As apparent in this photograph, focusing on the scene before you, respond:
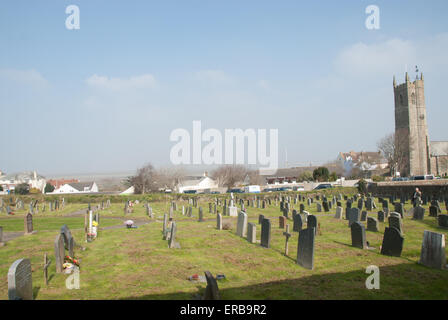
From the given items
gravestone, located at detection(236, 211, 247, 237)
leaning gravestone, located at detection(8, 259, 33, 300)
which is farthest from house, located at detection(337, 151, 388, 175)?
leaning gravestone, located at detection(8, 259, 33, 300)

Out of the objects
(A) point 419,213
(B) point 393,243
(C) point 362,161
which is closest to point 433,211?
(A) point 419,213

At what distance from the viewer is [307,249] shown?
10.9 meters

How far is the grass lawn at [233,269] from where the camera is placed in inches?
333

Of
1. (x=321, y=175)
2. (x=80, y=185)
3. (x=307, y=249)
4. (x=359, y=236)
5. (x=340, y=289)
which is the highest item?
(x=321, y=175)

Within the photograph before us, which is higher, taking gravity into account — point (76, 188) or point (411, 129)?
point (411, 129)

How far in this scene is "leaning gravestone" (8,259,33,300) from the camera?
280 inches

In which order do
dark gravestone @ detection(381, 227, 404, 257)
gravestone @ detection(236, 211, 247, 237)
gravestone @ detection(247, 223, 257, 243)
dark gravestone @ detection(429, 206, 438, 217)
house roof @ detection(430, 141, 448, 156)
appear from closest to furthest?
1. dark gravestone @ detection(381, 227, 404, 257)
2. gravestone @ detection(247, 223, 257, 243)
3. gravestone @ detection(236, 211, 247, 237)
4. dark gravestone @ detection(429, 206, 438, 217)
5. house roof @ detection(430, 141, 448, 156)

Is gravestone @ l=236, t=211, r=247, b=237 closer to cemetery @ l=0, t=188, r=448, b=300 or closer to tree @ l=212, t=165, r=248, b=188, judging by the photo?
cemetery @ l=0, t=188, r=448, b=300

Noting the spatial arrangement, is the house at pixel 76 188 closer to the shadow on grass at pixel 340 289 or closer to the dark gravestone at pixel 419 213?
the dark gravestone at pixel 419 213

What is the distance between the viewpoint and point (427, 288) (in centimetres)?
848

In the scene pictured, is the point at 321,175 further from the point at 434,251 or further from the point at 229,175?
the point at 434,251

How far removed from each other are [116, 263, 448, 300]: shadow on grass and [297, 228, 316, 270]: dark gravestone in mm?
883

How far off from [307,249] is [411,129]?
8070 centimetres

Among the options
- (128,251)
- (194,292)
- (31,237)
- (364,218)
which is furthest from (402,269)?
(31,237)
